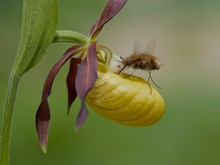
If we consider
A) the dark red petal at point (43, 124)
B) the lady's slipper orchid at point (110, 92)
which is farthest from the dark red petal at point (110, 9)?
the dark red petal at point (43, 124)

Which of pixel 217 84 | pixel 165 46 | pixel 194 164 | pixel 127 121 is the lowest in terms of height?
pixel 194 164

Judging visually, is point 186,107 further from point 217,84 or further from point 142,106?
point 142,106

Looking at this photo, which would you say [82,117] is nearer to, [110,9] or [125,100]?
[125,100]

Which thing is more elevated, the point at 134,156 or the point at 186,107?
the point at 186,107

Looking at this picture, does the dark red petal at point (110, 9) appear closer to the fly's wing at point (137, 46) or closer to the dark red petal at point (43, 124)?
the fly's wing at point (137, 46)

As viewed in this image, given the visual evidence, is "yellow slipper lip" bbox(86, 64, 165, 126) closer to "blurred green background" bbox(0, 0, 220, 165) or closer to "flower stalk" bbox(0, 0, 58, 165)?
"flower stalk" bbox(0, 0, 58, 165)

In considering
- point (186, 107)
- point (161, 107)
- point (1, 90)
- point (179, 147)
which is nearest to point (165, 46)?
point (186, 107)
